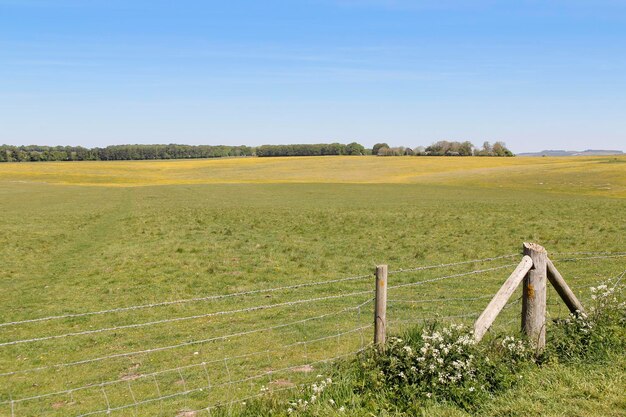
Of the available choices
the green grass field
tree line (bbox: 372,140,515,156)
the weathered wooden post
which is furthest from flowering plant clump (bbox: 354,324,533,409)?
tree line (bbox: 372,140,515,156)

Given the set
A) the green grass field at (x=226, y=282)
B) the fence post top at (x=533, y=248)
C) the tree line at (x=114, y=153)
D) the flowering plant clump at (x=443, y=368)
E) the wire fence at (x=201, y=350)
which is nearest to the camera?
the flowering plant clump at (x=443, y=368)

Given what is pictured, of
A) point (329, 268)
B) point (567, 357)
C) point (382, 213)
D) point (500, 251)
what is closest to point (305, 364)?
point (567, 357)

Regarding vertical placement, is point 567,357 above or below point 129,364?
above

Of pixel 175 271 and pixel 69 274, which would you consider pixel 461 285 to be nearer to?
pixel 175 271

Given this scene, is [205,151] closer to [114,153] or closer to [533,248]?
[114,153]

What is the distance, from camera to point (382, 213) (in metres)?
36.2

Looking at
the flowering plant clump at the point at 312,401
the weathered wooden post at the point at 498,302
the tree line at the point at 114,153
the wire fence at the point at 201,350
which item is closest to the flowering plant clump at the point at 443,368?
the weathered wooden post at the point at 498,302

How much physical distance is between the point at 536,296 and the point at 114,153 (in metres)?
183

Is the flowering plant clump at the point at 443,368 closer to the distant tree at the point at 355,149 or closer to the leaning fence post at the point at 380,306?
the leaning fence post at the point at 380,306

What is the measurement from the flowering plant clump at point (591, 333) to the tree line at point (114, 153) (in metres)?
172

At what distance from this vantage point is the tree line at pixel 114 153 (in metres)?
158

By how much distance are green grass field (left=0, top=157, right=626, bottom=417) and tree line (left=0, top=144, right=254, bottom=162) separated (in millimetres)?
127850

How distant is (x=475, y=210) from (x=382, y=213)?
6833 millimetres

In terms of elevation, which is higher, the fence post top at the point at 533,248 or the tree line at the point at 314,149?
the tree line at the point at 314,149
